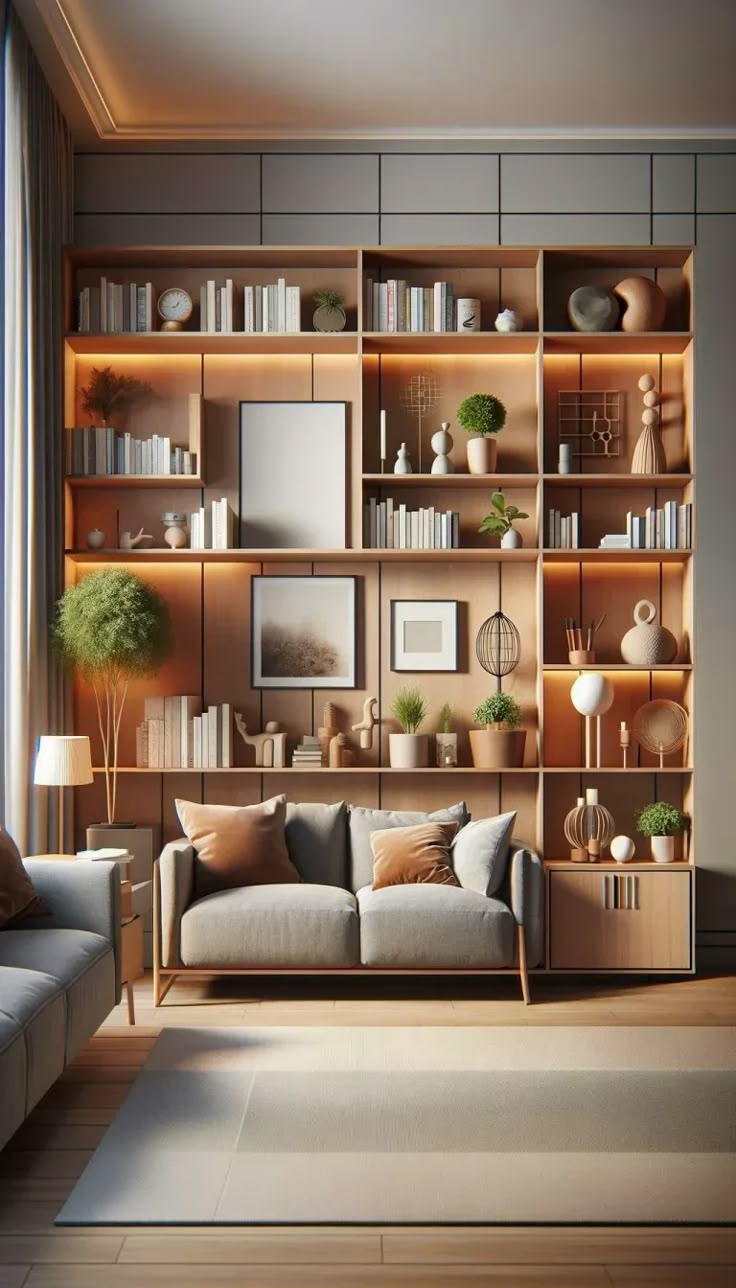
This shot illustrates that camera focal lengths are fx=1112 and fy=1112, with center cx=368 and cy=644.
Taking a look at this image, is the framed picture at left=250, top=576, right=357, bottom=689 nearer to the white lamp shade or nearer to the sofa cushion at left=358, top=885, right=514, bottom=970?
the white lamp shade

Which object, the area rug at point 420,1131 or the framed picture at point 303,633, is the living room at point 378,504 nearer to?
the framed picture at point 303,633

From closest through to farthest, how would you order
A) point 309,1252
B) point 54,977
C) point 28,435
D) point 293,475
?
point 309,1252, point 54,977, point 28,435, point 293,475

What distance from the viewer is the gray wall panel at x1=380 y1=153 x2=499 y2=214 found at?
5.61m

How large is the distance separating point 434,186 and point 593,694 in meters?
2.68

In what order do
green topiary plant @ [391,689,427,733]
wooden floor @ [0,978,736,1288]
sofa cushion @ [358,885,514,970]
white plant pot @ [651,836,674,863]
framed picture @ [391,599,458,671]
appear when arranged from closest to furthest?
wooden floor @ [0,978,736,1288] → sofa cushion @ [358,885,514,970] → white plant pot @ [651,836,674,863] → green topiary plant @ [391,689,427,733] → framed picture @ [391,599,458,671]

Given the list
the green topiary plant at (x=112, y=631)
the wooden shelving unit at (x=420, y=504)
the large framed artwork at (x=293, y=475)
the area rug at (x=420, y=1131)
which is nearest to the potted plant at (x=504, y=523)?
the wooden shelving unit at (x=420, y=504)

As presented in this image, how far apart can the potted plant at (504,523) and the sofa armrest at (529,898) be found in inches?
60.8

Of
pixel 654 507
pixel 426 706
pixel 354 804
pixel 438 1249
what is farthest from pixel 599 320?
pixel 438 1249

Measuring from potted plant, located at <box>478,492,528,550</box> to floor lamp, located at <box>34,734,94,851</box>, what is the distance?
220 centimetres

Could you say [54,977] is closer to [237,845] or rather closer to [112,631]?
[237,845]

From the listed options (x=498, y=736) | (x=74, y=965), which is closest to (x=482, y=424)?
(x=498, y=736)

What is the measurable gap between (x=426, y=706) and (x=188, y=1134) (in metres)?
2.85

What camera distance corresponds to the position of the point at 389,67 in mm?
5082

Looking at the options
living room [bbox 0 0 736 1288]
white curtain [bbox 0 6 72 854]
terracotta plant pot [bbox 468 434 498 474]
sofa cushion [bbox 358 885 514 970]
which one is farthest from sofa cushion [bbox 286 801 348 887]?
terracotta plant pot [bbox 468 434 498 474]
